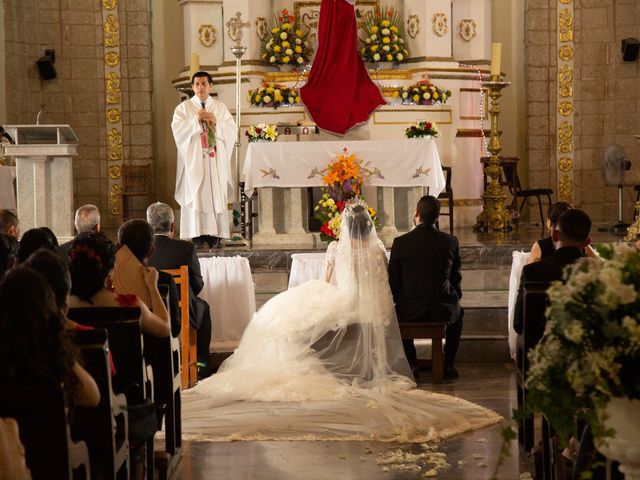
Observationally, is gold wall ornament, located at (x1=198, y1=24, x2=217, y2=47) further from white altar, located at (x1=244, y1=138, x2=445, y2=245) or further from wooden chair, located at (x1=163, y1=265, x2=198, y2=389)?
wooden chair, located at (x1=163, y1=265, x2=198, y2=389)

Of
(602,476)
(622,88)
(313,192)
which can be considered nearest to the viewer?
(602,476)

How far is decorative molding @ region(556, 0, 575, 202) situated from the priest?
17.8ft

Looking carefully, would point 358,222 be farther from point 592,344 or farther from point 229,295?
point 592,344

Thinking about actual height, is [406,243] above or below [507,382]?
above

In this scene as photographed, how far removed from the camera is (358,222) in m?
7.73

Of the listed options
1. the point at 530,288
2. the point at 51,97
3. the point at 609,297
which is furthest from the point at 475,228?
the point at 609,297

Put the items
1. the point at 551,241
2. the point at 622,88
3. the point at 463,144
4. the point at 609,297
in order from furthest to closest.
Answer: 1. the point at 622,88
2. the point at 463,144
3. the point at 551,241
4. the point at 609,297

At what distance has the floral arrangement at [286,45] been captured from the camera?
14297 mm

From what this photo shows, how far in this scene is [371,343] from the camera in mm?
7465

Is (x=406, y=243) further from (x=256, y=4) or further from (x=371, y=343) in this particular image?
(x=256, y=4)

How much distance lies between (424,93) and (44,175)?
4.65 meters

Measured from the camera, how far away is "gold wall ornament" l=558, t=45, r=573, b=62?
15.3 meters

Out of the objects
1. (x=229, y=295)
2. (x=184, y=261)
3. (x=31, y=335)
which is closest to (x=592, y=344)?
(x=31, y=335)

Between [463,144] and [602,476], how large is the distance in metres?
10.3
